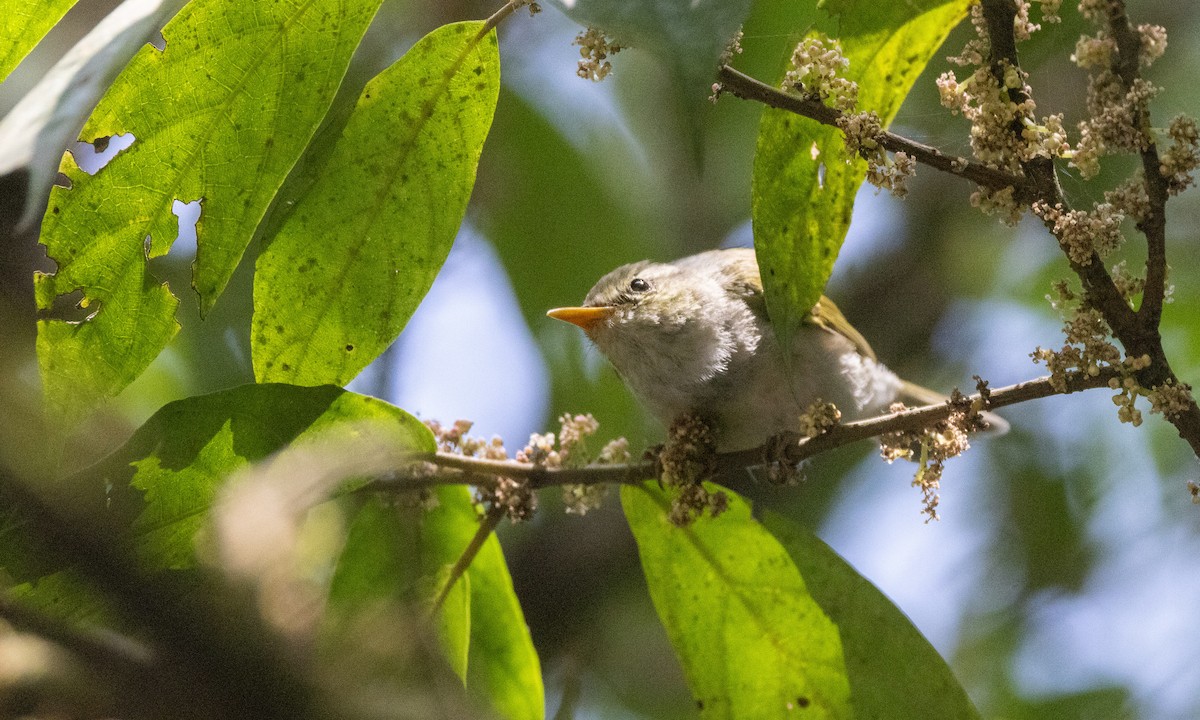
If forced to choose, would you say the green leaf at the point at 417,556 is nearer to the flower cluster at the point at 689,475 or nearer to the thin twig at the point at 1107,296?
the flower cluster at the point at 689,475

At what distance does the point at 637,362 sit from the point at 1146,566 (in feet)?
7.47

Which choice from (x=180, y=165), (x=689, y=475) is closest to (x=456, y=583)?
(x=689, y=475)

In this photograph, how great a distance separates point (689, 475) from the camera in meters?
2.43

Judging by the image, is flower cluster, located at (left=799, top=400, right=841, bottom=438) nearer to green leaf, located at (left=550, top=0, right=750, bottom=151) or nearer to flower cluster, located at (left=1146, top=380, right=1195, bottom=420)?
flower cluster, located at (left=1146, top=380, right=1195, bottom=420)

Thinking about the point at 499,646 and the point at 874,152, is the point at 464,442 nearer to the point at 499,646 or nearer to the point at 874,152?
the point at 499,646

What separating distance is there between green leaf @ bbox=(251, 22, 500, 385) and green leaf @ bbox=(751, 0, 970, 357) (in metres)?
0.58

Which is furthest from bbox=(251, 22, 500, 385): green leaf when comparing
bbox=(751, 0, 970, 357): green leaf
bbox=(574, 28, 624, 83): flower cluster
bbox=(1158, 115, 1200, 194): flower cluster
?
bbox=(1158, 115, 1200, 194): flower cluster

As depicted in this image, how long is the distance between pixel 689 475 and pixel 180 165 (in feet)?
3.90

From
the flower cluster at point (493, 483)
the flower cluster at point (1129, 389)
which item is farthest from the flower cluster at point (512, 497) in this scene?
the flower cluster at point (1129, 389)

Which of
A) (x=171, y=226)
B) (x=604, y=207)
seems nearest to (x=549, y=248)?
(x=604, y=207)

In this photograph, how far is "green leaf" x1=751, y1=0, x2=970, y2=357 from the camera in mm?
1885

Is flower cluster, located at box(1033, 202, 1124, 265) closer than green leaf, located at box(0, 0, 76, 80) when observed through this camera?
Yes

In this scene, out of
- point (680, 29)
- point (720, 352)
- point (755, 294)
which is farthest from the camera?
point (755, 294)

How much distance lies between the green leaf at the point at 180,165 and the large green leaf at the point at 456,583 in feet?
2.31
